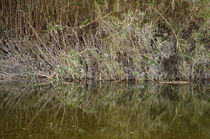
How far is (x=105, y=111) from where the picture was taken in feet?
8.80

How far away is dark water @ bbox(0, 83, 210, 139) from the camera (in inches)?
78.5

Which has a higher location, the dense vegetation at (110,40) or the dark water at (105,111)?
the dense vegetation at (110,40)

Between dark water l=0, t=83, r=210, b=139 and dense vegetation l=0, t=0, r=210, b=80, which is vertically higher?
dense vegetation l=0, t=0, r=210, b=80

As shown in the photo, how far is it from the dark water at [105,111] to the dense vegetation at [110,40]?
1.24 ft

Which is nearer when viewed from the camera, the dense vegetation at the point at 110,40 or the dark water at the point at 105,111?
the dark water at the point at 105,111

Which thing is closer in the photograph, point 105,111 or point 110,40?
point 105,111

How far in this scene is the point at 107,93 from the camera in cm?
365

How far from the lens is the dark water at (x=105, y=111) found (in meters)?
2.00

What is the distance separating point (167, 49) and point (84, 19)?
1.37 meters

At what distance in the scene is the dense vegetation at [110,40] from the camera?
437 cm

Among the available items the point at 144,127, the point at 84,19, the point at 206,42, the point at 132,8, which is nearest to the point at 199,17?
the point at 206,42

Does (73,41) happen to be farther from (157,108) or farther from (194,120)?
(194,120)

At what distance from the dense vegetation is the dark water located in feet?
1.24

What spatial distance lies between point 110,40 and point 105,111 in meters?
1.90
